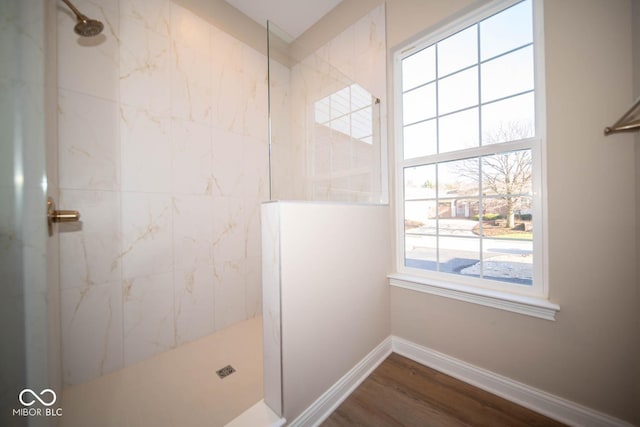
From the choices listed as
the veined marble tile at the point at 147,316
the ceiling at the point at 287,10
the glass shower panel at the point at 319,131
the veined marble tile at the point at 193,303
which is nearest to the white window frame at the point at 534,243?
the glass shower panel at the point at 319,131

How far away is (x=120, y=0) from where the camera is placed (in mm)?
1491

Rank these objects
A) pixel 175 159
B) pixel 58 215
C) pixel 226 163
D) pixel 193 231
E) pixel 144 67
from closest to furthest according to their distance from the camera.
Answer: pixel 58 215
pixel 144 67
pixel 175 159
pixel 193 231
pixel 226 163

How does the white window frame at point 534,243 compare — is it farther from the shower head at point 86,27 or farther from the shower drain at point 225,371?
the shower head at point 86,27

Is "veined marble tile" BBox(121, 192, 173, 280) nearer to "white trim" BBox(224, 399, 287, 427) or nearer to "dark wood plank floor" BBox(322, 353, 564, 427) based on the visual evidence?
"white trim" BBox(224, 399, 287, 427)

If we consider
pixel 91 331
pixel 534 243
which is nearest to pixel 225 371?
pixel 91 331

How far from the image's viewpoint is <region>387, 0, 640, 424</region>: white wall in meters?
1.01

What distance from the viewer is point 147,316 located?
5.21 ft

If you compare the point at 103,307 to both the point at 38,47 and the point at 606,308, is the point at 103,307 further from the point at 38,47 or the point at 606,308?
the point at 606,308

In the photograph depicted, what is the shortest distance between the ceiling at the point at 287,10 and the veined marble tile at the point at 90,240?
77.0 inches

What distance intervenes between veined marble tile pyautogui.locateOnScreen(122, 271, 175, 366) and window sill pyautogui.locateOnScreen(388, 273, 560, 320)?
5.63 ft

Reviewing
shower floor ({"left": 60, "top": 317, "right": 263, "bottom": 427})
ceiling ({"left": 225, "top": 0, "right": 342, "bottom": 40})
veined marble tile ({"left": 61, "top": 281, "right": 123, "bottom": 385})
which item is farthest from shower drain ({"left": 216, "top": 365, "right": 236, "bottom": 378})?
ceiling ({"left": 225, "top": 0, "right": 342, "bottom": 40})

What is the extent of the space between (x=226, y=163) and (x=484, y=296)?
2.18 meters

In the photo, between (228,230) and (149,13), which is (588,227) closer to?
(228,230)

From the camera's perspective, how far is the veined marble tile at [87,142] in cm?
130
